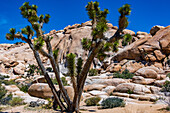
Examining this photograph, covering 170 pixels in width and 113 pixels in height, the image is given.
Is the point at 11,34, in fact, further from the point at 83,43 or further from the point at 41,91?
the point at 41,91

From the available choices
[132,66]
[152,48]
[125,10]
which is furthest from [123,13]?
[152,48]

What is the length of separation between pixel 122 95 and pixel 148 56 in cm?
1809

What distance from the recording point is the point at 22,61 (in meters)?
49.1

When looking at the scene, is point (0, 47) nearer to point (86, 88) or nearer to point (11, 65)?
point (11, 65)

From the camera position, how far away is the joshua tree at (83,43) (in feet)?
20.9

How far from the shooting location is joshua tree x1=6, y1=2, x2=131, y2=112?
6.37 metres

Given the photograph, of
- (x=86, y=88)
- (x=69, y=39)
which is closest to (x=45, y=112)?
(x=86, y=88)

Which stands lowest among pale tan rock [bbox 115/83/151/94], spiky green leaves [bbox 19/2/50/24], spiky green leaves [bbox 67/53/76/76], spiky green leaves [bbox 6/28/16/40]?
pale tan rock [bbox 115/83/151/94]

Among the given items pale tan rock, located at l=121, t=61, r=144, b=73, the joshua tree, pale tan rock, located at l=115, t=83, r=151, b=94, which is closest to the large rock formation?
pale tan rock, located at l=121, t=61, r=144, b=73

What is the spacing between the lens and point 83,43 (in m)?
8.56

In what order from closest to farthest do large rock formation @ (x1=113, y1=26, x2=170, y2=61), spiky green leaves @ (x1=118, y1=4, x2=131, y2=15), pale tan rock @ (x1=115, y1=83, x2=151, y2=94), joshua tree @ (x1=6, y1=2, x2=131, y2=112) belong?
spiky green leaves @ (x1=118, y1=4, x2=131, y2=15)
joshua tree @ (x1=6, y1=2, x2=131, y2=112)
pale tan rock @ (x1=115, y1=83, x2=151, y2=94)
large rock formation @ (x1=113, y1=26, x2=170, y2=61)

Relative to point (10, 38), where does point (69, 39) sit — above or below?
above

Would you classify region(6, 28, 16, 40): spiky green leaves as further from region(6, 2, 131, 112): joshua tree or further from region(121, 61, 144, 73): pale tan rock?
region(121, 61, 144, 73): pale tan rock

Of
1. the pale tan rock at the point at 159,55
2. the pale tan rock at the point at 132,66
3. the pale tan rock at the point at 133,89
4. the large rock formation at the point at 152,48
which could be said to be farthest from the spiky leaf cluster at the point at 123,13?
the pale tan rock at the point at 159,55
